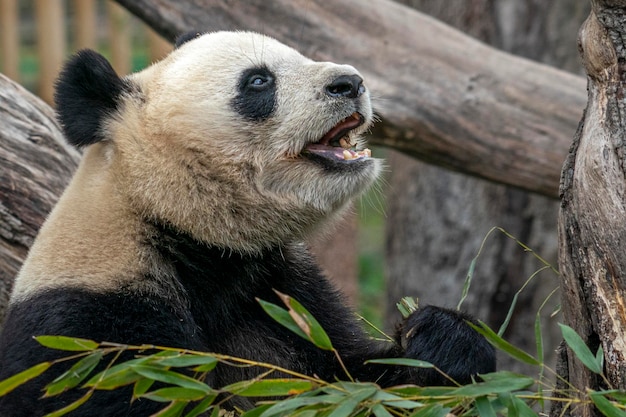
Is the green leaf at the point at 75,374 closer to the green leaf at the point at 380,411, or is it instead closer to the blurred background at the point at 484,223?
the green leaf at the point at 380,411

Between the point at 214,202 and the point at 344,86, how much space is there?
0.65m

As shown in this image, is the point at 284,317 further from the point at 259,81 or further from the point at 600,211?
the point at 259,81

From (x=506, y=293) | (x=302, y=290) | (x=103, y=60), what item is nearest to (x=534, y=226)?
(x=506, y=293)

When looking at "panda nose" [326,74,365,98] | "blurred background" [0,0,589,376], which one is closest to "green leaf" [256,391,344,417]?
"panda nose" [326,74,365,98]

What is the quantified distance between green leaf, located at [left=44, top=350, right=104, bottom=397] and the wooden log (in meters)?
2.63

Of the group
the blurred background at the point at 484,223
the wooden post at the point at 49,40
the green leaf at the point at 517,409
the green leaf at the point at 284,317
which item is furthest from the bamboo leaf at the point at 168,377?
the wooden post at the point at 49,40

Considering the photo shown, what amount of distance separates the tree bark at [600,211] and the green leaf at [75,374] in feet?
4.71

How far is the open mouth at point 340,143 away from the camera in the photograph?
348 centimetres

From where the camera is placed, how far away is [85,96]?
3.48m

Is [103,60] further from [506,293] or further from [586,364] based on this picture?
[506,293]

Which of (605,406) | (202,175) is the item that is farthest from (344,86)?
(605,406)

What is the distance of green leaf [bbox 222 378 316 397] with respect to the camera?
8.14 ft

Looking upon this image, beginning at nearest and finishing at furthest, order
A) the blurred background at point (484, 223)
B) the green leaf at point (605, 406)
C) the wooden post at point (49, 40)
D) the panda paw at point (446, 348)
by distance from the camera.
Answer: the green leaf at point (605, 406) → the panda paw at point (446, 348) → the blurred background at point (484, 223) → the wooden post at point (49, 40)

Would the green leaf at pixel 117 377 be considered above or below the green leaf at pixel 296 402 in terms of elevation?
below
